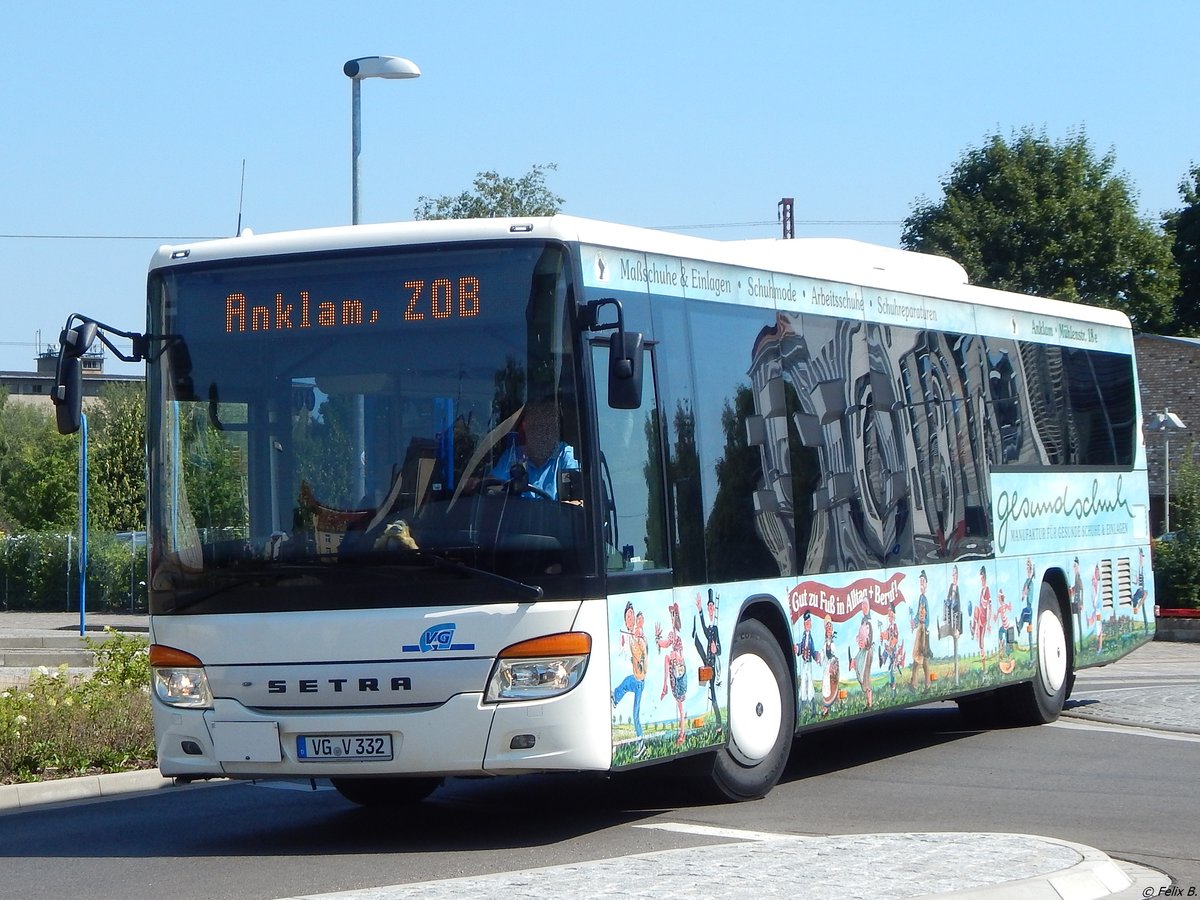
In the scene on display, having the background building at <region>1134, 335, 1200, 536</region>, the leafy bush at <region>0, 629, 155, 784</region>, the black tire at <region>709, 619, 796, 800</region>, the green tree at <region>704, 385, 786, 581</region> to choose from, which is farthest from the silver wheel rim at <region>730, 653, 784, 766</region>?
the background building at <region>1134, 335, 1200, 536</region>

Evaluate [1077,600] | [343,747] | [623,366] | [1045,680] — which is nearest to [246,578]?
[343,747]

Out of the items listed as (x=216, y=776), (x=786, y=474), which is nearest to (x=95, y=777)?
(x=216, y=776)

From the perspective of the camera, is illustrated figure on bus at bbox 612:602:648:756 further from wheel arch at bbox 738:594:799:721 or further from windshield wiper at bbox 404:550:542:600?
wheel arch at bbox 738:594:799:721

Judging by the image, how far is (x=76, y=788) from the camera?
12508 mm

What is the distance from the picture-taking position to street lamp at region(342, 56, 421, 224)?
20312 millimetres

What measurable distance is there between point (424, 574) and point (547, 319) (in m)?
1.44

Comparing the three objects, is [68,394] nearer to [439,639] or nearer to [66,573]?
[439,639]

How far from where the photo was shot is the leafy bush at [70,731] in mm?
12836

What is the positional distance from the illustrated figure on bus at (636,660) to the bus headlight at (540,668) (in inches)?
13.2

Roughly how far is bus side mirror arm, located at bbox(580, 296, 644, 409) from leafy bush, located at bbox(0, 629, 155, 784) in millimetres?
5599

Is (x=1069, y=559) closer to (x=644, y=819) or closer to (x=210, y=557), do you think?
(x=644, y=819)

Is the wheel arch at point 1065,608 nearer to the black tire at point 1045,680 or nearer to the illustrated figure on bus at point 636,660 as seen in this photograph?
the black tire at point 1045,680

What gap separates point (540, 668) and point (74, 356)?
3080 millimetres

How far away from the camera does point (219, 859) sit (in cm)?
927
